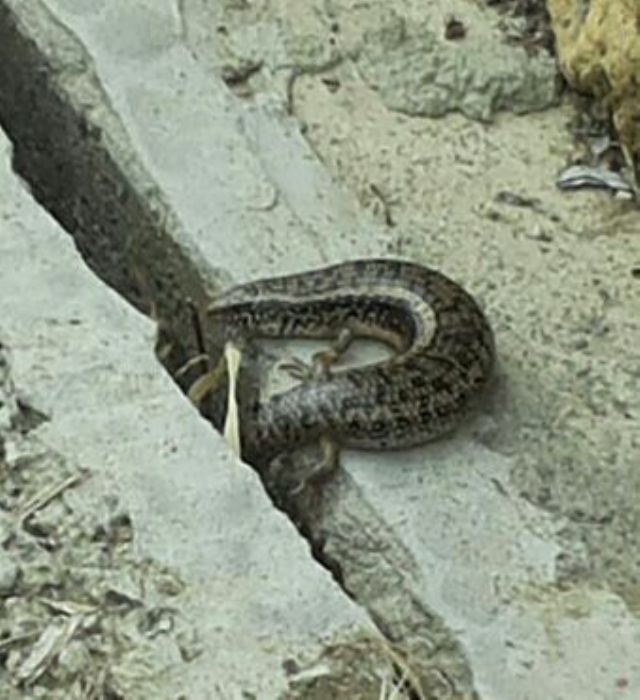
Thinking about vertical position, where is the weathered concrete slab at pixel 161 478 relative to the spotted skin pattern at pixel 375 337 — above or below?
above

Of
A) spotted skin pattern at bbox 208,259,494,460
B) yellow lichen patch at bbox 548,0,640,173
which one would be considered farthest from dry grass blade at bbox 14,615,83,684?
yellow lichen patch at bbox 548,0,640,173

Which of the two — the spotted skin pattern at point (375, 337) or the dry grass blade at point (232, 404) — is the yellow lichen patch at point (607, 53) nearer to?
the spotted skin pattern at point (375, 337)

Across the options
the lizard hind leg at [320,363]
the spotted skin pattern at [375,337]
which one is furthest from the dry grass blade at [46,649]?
the lizard hind leg at [320,363]

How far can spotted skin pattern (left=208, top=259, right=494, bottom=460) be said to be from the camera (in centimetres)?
455

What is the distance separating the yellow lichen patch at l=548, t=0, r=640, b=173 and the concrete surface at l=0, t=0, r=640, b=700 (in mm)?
114

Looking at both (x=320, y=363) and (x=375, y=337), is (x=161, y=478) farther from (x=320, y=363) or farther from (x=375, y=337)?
(x=375, y=337)

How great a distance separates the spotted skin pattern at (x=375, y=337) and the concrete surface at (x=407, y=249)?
0.20ft

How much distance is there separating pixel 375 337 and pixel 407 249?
9.8 inches

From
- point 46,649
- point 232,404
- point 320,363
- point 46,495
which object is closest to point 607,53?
point 320,363

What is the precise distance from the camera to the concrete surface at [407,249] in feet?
13.9

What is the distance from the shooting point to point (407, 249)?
504 centimetres

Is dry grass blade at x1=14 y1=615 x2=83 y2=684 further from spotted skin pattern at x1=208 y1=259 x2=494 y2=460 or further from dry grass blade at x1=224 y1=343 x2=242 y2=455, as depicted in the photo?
spotted skin pattern at x1=208 y1=259 x2=494 y2=460

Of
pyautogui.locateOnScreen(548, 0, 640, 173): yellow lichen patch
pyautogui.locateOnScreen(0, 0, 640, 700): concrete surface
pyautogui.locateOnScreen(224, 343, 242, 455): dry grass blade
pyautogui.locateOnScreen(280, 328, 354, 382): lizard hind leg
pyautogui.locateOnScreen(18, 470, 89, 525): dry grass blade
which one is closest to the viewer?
pyautogui.locateOnScreen(18, 470, 89, 525): dry grass blade

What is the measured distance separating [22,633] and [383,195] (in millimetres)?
1618
